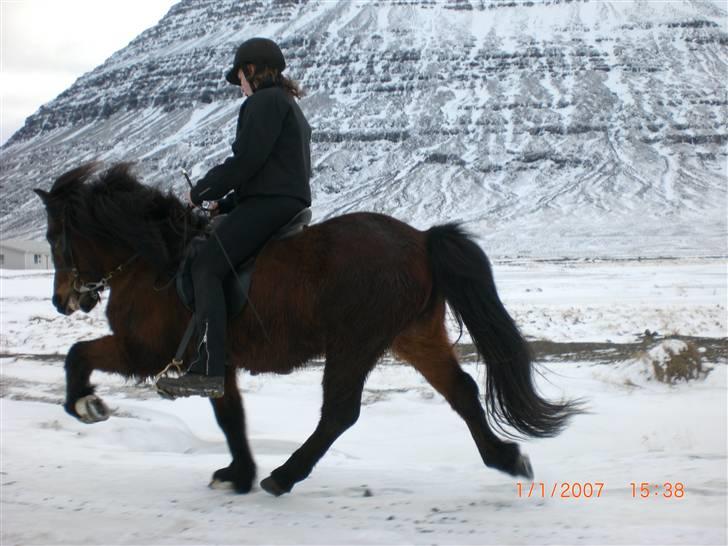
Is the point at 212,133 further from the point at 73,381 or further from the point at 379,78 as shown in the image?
the point at 73,381

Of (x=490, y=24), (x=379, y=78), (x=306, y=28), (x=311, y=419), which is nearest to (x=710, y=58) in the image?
(x=490, y=24)

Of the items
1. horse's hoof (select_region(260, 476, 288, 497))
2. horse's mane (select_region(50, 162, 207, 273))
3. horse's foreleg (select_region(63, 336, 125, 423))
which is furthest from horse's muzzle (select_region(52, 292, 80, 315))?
horse's hoof (select_region(260, 476, 288, 497))

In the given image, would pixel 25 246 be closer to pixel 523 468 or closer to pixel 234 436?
pixel 234 436

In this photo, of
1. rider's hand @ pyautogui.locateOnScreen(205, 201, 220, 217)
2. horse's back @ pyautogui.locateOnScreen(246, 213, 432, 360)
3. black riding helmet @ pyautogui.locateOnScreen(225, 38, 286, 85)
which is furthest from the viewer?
rider's hand @ pyautogui.locateOnScreen(205, 201, 220, 217)

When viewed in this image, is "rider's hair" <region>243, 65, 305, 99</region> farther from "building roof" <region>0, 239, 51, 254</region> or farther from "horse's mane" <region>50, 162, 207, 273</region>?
"building roof" <region>0, 239, 51, 254</region>

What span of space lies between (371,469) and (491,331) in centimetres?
156

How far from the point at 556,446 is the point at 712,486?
2.49 m

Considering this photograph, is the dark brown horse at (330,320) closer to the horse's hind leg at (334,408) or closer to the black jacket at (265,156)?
the horse's hind leg at (334,408)

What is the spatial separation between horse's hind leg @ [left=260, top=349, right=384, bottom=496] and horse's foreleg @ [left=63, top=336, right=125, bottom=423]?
1.22 m

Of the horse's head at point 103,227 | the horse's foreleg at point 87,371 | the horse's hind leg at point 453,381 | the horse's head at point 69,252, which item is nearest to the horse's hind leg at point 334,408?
the horse's hind leg at point 453,381

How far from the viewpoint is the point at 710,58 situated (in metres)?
164

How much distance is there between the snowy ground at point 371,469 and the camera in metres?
4.66

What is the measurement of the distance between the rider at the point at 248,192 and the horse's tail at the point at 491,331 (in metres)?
1.00

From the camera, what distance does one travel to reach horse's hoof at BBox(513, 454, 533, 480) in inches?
220
